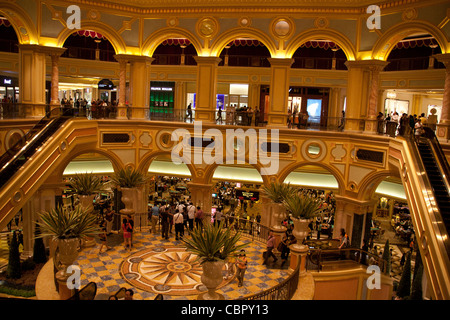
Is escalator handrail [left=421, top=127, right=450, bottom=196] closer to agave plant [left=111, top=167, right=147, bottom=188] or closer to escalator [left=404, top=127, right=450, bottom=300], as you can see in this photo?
escalator [left=404, top=127, right=450, bottom=300]

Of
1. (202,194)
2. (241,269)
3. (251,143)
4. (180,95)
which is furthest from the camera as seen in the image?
(180,95)

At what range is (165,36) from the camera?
1730 cm

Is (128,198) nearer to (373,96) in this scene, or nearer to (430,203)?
(430,203)

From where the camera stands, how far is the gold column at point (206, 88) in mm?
16828

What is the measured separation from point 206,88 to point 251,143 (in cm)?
315

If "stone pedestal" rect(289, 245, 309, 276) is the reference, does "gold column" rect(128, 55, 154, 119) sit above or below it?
above

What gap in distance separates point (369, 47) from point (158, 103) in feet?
44.3

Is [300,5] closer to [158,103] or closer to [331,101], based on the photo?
[331,101]

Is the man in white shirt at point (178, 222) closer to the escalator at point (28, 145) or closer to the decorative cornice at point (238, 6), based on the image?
the escalator at point (28, 145)

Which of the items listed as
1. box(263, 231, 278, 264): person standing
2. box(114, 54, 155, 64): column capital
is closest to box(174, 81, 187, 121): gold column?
box(114, 54, 155, 64): column capital

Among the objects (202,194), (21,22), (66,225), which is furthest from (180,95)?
(66,225)

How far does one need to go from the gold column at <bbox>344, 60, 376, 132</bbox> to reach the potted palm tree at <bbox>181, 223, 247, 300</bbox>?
8.83 m

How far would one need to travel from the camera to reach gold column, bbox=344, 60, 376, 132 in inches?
612
